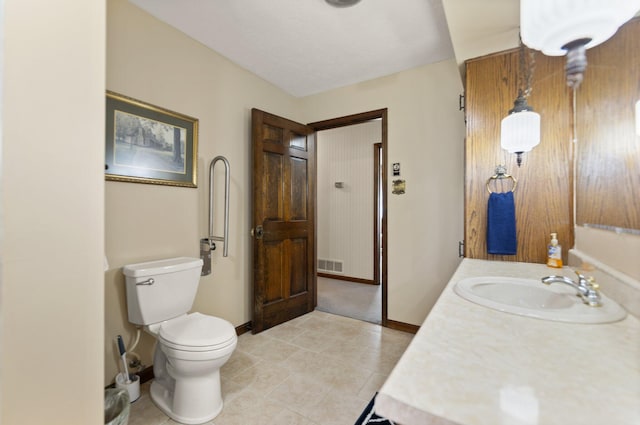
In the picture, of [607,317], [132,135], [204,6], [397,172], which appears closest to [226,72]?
[204,6]

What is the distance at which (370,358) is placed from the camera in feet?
7.11

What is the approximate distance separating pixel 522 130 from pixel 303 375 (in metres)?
1.96

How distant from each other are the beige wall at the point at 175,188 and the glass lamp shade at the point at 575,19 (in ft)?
6.81

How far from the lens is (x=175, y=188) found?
2.07 metres

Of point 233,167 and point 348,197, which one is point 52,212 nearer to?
point 233,167

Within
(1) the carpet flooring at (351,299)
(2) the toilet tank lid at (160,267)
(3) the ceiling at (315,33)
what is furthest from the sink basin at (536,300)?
(1) the carpet flooring at (351,299)

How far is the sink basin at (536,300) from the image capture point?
82cm

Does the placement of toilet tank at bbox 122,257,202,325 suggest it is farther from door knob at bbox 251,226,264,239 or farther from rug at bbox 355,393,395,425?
rug at bbox 355,393,395,425

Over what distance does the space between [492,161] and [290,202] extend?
1820mm

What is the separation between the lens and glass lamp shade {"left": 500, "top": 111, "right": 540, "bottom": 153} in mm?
1418

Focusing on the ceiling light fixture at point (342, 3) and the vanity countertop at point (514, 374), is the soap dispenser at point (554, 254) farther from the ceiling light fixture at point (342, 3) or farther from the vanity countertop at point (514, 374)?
the ceiling light fixture at point (342, 3)

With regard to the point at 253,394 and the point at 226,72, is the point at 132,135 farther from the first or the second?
the point at 253,394

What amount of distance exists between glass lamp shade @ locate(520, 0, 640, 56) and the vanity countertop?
64 centimetres

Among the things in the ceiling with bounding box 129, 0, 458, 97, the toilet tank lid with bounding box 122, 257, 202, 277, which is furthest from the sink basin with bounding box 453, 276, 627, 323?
the toilet tank lid with bounding box 122, 257, 202, 277
